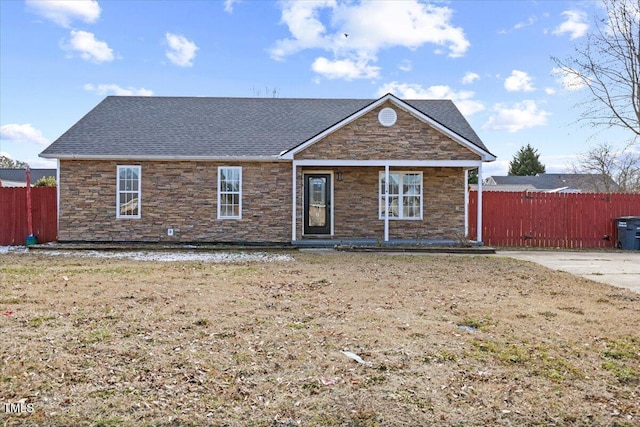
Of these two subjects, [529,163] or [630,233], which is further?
[529,163]

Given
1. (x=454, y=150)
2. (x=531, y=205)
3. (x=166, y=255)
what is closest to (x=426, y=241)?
(x=454, y=150)

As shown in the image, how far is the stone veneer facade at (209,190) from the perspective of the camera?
1473cm

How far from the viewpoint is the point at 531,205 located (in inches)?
657

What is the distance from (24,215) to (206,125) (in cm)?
679

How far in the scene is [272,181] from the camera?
15.2 meters

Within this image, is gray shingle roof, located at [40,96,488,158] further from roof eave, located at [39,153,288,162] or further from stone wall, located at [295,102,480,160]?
stone wall, located at [295,102,480,160]

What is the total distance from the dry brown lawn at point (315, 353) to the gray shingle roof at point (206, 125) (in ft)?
23.9

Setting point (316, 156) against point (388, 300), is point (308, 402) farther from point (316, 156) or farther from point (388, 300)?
point (316, 156)

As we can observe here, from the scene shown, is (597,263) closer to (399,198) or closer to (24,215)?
(399,198)

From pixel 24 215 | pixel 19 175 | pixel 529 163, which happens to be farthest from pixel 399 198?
pixel 529 163

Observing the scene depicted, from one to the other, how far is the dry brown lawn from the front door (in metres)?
7.52

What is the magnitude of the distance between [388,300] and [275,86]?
2285 cm

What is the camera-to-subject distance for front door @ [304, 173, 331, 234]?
16.0 metres

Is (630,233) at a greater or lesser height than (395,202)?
lesser
